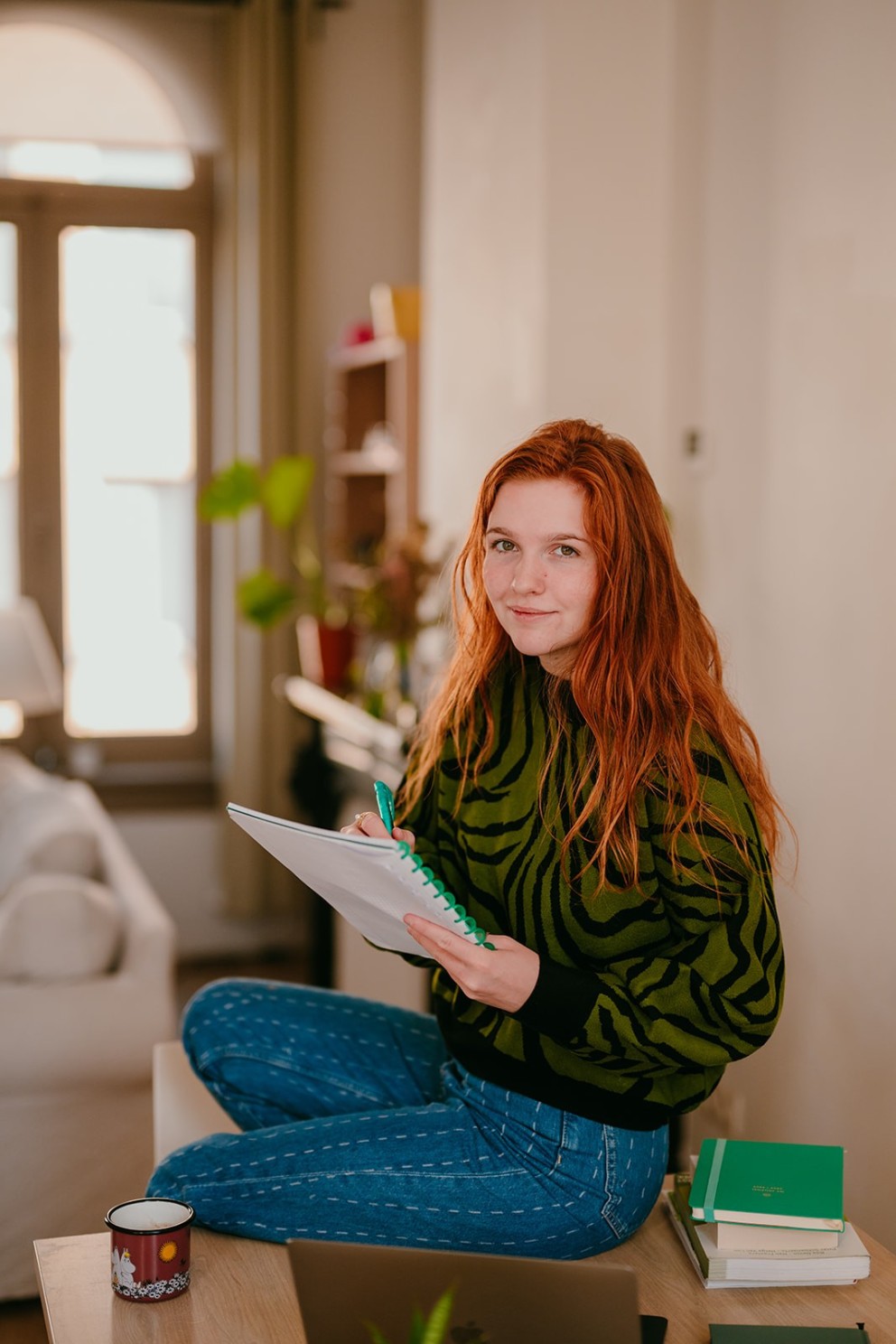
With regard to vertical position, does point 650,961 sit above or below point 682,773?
below

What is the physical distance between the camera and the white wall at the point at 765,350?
2049mm

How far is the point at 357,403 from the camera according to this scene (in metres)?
4.45

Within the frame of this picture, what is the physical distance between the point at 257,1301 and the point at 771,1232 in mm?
531

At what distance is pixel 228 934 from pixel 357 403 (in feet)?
5.75

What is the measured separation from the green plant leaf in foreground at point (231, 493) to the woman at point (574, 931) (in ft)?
8.00

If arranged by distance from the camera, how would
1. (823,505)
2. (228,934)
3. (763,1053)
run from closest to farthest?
1. (823,505)
2. (763,1053)
3. (228,934)

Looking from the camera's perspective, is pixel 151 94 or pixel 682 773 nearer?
pixel 682 773

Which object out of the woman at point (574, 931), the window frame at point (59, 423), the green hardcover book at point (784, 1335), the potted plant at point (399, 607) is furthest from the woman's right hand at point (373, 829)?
the window frame at point (59, 423)

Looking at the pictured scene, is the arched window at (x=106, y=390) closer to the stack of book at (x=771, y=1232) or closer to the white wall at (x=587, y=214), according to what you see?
the white wall at (x=587, y=214)

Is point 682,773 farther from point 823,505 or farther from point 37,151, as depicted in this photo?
point 37,151

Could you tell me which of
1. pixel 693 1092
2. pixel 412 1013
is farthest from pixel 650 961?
pixel 412 1013

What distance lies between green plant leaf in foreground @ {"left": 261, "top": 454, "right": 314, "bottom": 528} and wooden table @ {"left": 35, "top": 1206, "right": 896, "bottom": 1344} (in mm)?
2632

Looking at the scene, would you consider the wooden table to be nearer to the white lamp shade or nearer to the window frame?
the white lamp shade

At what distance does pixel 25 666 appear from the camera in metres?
3.85
